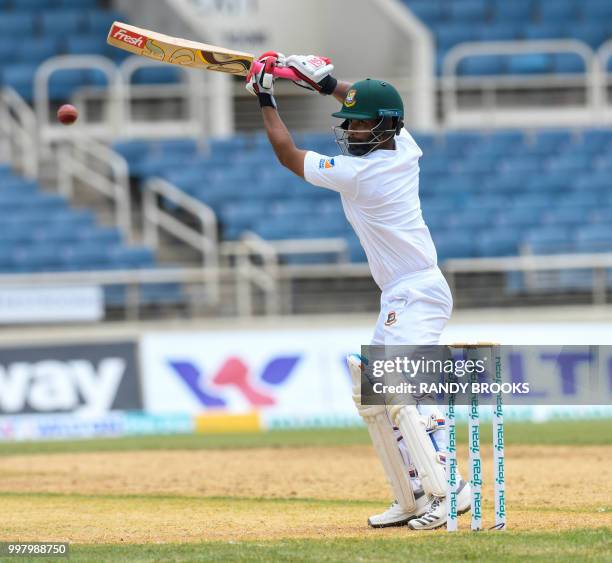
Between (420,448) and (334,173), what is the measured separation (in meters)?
1.43

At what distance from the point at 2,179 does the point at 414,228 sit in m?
12.7

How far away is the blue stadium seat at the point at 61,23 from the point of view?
21.5m

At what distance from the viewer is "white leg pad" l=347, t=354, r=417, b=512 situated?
22.6 ft

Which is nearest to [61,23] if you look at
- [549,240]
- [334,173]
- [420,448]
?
[549,240]

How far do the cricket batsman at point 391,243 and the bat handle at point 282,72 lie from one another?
47 millimetres

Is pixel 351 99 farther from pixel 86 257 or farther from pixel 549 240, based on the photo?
pixel 549 240

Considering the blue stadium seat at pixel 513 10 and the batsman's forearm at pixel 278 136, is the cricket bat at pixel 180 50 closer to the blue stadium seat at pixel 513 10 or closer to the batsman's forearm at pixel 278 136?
the batsman's forearm at pixel 278 136

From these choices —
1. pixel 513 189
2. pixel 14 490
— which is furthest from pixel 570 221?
pixel 14 490

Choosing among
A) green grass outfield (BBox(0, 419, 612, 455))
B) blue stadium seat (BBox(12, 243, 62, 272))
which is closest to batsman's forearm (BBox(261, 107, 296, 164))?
green grass outfield (BBox(0, 419, 612, 455))

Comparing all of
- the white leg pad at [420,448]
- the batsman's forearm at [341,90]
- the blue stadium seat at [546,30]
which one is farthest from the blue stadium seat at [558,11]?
the white leg pad at [420,448]

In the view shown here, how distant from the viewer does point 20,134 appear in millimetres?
19219

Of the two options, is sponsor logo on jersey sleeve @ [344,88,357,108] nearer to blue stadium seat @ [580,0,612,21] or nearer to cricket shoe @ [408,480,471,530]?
cricket shoe @ [408,480,471,530]

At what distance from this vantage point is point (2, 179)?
735 inches

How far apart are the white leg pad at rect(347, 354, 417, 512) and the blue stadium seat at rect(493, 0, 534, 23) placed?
53.3 ft
